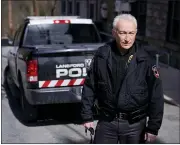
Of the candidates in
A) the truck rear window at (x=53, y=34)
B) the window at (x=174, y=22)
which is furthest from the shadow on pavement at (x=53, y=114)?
the window at (x=174, y=22)

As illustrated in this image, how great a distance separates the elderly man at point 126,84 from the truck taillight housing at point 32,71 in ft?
8.86

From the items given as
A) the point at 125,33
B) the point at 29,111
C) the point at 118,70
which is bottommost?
the point at 29,111

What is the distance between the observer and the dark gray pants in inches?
134

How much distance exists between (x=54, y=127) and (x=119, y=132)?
10.4 ft

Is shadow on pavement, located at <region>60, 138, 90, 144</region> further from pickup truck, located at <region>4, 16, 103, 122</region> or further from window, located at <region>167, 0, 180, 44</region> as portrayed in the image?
window, located at <region>167, 0, 180, 44</region>

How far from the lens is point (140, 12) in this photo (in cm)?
1508

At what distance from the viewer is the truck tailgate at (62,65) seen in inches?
237

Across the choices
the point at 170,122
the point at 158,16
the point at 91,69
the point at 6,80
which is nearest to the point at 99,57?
the point at 91,69

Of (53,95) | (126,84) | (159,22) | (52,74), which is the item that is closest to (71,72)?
(52,74)

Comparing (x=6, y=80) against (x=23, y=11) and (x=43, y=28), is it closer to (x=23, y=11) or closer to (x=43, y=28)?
(x=43, y=28)

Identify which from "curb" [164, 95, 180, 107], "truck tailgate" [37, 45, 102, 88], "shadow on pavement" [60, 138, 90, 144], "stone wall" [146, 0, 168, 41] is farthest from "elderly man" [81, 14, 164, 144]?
"stone wall" [146, 0, 168, 41]

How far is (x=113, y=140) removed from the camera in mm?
3480

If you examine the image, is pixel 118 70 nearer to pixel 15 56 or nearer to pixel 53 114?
pixel 53 114

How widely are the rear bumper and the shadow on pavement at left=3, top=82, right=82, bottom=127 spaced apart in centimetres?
65
